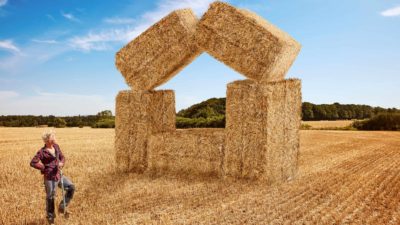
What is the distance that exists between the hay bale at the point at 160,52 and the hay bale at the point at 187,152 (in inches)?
47.6

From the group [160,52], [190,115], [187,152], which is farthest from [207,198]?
[190,115]

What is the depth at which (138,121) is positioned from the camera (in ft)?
28.6

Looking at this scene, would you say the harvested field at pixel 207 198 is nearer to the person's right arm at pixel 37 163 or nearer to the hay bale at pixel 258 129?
the hay bale at pixel 258 129

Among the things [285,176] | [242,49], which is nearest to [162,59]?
[242,49]

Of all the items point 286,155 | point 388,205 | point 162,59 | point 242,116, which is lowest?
point 388,205

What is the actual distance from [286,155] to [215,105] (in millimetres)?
16082

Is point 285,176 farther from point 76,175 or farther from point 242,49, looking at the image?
point 76,175

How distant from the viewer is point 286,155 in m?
8.12

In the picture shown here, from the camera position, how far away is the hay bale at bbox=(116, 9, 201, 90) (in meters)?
8.22

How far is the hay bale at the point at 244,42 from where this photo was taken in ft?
24.4

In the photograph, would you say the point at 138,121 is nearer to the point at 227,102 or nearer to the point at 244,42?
the point at 227,102

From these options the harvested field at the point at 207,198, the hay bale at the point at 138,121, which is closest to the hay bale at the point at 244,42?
the hay bale at the point at 138,121

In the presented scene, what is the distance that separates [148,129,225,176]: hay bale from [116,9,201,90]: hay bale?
47.6 inches

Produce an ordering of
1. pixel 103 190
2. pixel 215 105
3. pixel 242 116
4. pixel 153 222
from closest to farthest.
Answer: pixel 153 222 → pixel 103 190 → pixel 242 116 → pixel 215 105
